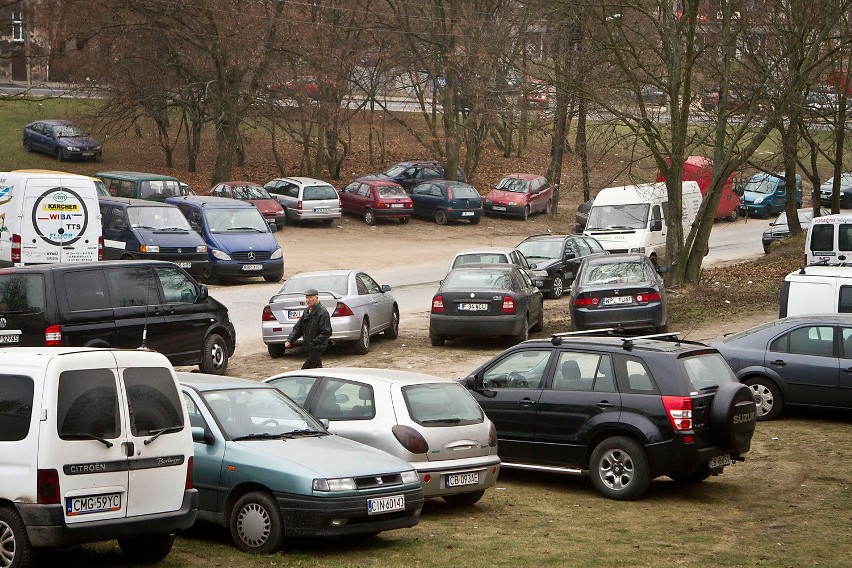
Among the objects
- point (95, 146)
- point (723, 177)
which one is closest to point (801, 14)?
→ point (723, 177)

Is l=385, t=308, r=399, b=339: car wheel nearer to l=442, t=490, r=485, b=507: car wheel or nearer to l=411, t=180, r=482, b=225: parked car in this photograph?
l=442, t=490, r=485, b=507: car wheel

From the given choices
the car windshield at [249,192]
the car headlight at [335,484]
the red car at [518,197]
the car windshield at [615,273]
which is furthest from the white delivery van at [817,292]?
the red car at [518,197]

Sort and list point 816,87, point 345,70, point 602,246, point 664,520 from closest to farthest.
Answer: point 664,520
point 602,246
point 816,87
point 345,70

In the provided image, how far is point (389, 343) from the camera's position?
21.9 meters

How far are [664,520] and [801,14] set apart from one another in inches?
733

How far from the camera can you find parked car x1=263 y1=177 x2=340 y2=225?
1615 inches

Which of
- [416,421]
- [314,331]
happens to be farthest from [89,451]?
[314,331]

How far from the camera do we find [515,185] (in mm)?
46750

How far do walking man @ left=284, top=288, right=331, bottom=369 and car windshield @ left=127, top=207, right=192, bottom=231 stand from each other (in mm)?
11791

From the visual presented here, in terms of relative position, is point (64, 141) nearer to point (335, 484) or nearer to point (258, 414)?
point (258, 414)

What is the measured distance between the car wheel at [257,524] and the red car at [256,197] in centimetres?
2933

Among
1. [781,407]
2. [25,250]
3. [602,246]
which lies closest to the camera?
[781,407]

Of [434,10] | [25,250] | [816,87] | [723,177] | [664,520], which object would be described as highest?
[434,10]

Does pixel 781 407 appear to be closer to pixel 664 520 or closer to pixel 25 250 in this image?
pixel 664 520
